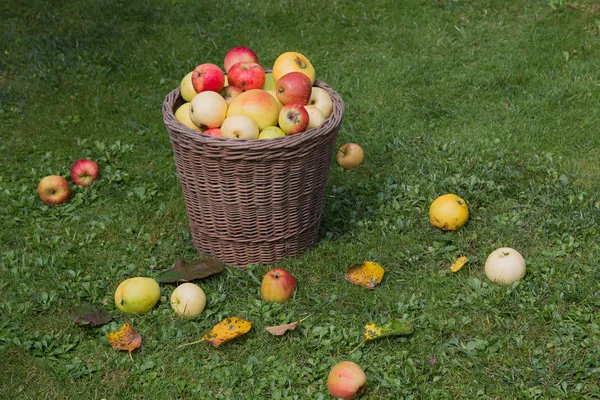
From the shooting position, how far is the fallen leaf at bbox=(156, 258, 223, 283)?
3850 mm

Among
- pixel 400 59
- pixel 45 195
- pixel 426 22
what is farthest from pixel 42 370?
pixel 426 22

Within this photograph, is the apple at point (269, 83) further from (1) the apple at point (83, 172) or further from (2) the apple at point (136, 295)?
(1) the apple at point (83, 172)

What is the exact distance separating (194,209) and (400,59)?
111 inches

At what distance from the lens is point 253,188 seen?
3670mm

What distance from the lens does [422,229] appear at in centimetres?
423

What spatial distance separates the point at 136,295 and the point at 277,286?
2.27ft

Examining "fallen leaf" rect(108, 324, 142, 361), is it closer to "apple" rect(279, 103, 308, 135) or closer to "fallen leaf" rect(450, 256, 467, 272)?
"apple" rect(279, 103, 308, 135)

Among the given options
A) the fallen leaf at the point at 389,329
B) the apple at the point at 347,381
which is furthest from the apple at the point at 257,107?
the apple at the point at 347,381

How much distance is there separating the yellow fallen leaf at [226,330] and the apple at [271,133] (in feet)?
2.91

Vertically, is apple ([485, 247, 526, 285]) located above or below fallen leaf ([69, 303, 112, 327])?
above

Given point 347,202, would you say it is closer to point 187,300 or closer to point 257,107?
point 257,107

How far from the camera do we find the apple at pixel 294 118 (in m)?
Answer: 3.63

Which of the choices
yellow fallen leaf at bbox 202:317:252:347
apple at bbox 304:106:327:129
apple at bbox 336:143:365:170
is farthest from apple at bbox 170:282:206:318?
apple at bbox 336:143:365:170

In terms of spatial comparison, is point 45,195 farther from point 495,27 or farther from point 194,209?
point 495,27
